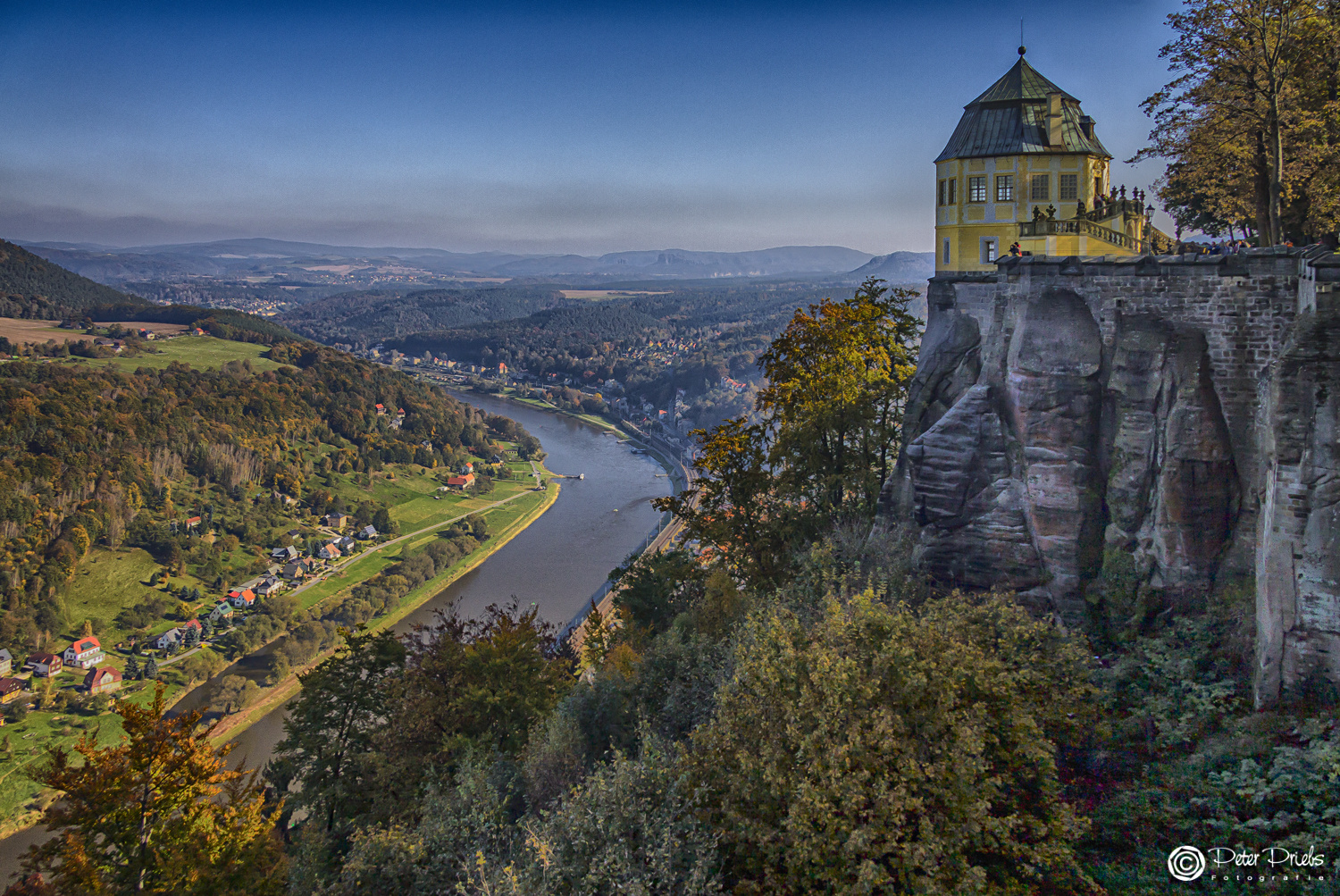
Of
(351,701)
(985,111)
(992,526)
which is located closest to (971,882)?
(992,526)

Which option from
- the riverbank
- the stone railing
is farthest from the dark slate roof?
the riverbank

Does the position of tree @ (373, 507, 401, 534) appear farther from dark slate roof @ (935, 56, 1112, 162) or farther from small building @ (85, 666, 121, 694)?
dark slate roof @ (935, 56, 1112, 162)

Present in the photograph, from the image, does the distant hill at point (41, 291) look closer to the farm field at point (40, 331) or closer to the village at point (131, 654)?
the farm field at point (40, 331)

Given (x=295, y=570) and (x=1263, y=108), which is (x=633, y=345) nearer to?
(x=295, y=570)

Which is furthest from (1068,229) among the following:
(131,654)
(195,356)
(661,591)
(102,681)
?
(195,356)

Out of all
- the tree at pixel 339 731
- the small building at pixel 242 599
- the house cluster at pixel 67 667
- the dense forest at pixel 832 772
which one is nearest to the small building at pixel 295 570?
the small building at pixel 242 599

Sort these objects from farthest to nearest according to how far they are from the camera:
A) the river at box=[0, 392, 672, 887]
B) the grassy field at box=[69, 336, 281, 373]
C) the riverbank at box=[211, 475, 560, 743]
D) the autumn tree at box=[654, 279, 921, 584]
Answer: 1. the grassy field at box=[69, 336, 281, 373]
2. the riverbank at box=[211, 475, 560, 743]
3. the river at box=[0, 392, 672, 887]
4. the autumn tree at box=[654, 279, 921, 584]

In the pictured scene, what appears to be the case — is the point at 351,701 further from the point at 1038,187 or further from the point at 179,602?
the point at 179,602
